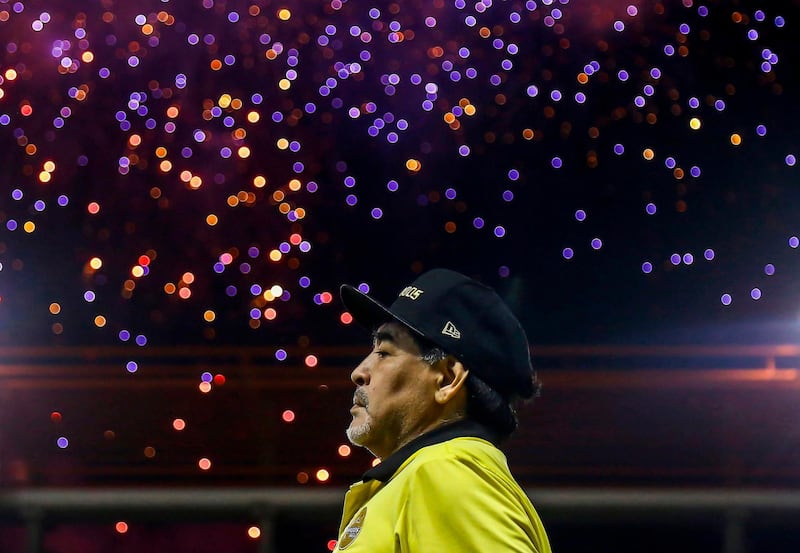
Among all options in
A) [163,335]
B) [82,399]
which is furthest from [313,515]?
[163,335]

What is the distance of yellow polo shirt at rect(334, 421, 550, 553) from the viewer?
129 centimetres

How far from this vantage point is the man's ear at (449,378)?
1.57 m

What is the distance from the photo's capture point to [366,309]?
1692 mm

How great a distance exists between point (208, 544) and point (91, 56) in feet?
10.5

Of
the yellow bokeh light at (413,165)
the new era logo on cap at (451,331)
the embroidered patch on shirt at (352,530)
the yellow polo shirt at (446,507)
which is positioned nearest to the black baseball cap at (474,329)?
the new era logo on cap at (451,331)

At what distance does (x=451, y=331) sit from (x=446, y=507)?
31cm

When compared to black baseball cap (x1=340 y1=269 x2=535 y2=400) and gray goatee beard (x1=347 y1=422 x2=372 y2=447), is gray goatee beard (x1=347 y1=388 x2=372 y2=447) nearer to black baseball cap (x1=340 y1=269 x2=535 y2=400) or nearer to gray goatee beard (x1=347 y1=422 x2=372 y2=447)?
gray goatee beard (x1=347 y1=422 x2=372 y2=447)

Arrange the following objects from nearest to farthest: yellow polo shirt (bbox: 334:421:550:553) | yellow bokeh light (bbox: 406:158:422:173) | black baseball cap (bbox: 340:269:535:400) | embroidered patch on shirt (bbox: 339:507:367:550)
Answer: yellow polo shirt (bbox: 334:421:550:553)
embroidered patch on shirt (bbox: 339:507:367:550)
black baseball cap (bbox: 340:269:535:400)
yellow bokeh light (bbox: 406:158:422:173)

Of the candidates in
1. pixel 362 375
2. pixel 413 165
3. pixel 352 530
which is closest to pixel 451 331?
pixel 362 375

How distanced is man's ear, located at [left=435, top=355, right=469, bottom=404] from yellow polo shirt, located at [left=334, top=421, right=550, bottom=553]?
68 millimetres

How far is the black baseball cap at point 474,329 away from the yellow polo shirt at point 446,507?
0.34 ft

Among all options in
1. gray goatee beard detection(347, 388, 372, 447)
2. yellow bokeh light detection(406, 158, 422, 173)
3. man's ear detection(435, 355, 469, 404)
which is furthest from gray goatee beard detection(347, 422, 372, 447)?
yellow bokeh light detection(406, 158, 422, 173)

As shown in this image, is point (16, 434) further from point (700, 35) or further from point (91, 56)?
point (700, 35)

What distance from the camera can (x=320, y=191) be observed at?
6.18 m
